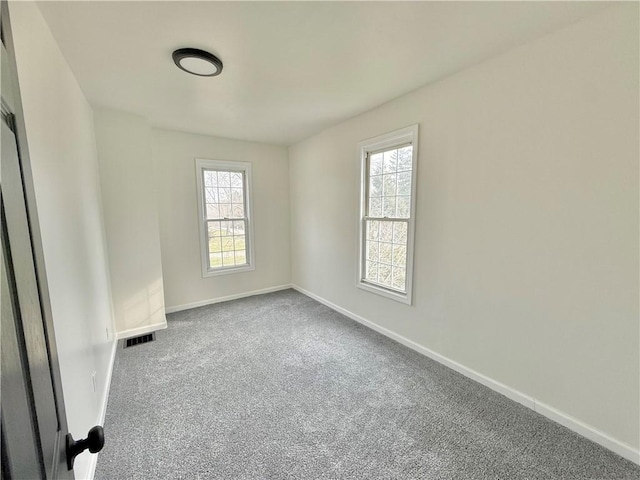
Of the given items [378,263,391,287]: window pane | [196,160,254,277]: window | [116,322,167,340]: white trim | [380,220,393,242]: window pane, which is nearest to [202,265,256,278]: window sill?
[196,160,254,277]: window

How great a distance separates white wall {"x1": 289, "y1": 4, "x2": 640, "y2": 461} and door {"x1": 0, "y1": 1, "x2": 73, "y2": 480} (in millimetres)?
2389

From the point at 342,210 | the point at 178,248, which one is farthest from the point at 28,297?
the point at 178,248

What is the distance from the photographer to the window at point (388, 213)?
2.67m

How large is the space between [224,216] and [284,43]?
111 inches

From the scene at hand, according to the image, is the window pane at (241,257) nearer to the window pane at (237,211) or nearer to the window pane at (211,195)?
the window pane at (237,211)

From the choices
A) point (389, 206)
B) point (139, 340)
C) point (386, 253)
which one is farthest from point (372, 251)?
point (139, 340)

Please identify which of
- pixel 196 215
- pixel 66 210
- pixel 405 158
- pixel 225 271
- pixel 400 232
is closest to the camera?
pixel 66 210

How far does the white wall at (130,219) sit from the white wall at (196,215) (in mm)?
542

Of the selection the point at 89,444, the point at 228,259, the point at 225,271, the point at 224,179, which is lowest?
the point at 225,271

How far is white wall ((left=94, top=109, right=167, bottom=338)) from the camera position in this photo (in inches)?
111

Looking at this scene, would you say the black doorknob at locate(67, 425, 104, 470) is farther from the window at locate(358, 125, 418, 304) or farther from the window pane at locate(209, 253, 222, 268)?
the window pane at locate(209, 253, 222, 268)

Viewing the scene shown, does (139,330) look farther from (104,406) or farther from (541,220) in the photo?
(541,220)

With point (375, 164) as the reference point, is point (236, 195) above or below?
below

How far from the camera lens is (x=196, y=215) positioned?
3848 millimetres
